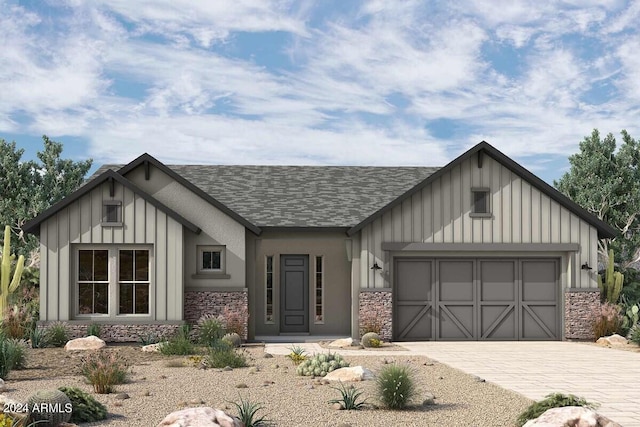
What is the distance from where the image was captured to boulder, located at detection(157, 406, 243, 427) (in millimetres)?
7703

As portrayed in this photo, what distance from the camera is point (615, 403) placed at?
10.6m

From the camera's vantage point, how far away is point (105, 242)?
60.8 feet

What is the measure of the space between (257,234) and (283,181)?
487cm

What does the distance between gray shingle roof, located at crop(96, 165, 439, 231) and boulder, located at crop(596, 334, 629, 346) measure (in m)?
6.78

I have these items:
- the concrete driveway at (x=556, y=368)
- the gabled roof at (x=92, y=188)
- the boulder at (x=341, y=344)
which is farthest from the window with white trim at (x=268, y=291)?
the concrete driveway at (x=556, y=368)

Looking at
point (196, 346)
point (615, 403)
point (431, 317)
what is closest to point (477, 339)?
point (431, 317)

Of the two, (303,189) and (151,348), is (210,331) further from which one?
(303,189)

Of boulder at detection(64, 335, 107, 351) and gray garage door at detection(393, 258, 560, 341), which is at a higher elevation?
gray garage door at detection(393, 258, 560, 341)

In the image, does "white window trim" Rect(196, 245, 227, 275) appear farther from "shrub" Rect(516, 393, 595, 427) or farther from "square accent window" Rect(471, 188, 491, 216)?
"shrub" Rect(516, 393, 595, 427)

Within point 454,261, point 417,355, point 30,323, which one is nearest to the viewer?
point 417,355

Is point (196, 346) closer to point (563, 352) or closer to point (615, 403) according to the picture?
point (563, 352)

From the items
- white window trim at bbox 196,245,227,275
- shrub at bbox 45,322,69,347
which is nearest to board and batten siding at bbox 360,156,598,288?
white window trim at bbox 196,245,227,275

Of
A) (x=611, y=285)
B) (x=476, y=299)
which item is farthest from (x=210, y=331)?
(x=611, y=285)

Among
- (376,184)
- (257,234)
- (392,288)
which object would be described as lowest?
(392,288)
